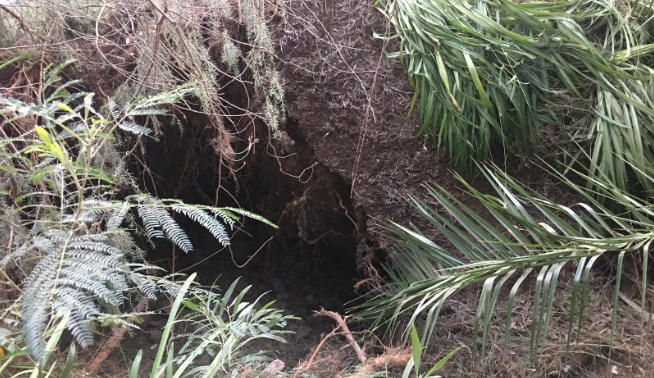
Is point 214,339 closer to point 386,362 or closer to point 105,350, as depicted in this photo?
point 105,350

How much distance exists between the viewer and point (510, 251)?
1.72 meters

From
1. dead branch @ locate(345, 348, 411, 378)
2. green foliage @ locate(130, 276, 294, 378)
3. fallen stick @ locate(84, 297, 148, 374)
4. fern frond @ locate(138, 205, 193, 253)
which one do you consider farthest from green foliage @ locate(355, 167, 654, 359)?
fallen stick @ locate(84, 297, 148, 374)

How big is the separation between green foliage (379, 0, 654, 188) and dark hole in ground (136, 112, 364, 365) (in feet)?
2.46

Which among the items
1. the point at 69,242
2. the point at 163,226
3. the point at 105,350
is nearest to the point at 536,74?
the point at 163,226

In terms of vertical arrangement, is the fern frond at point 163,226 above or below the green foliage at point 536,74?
below

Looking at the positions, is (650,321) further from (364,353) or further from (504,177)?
(364,353)

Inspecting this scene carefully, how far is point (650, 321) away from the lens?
1617mm

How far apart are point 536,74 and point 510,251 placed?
27.9 inches

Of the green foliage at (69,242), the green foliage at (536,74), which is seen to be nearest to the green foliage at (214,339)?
the green foliage at (69,242)

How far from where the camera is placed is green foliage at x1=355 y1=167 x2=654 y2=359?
5.15ft

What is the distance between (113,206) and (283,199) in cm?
162

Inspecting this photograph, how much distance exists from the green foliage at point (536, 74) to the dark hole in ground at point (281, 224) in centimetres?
75

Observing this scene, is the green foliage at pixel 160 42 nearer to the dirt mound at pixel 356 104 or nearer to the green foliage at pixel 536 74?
the dirt mound at pixel 356 104

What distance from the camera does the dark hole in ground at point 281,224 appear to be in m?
2.54
